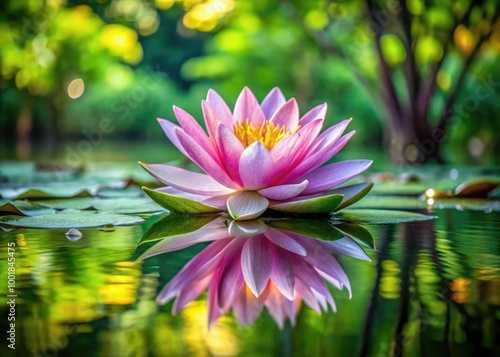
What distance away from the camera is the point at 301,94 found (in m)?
12.3

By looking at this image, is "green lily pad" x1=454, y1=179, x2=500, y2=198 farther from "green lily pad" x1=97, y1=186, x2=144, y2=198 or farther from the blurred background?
the blurred background

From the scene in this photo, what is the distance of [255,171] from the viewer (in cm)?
102

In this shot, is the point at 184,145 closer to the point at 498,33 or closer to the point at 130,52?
the point at 498,33

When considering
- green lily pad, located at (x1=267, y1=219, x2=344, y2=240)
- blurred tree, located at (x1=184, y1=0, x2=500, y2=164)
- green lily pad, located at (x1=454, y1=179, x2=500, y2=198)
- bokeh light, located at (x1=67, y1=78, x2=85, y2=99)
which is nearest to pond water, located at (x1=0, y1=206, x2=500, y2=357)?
green lily pad, located at (x1=267, y1=219, x2=344, y2=240)

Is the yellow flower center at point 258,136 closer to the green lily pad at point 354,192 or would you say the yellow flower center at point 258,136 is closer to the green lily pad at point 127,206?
the green lily pad at point 354,192

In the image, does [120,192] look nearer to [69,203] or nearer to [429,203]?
[69,203]

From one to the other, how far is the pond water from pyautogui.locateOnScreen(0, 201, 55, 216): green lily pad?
0.35 meters

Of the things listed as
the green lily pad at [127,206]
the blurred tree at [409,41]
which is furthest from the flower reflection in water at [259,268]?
the blurred tree at [409,41]

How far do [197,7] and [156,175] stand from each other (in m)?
3.75

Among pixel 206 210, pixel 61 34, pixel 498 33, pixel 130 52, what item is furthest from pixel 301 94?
pixel 206 210

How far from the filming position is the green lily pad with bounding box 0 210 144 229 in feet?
Result: 3.34

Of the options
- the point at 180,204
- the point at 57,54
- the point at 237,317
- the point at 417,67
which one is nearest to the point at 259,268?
the point at 237,317

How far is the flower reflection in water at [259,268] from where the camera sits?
0.50 m

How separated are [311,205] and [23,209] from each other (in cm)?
55
